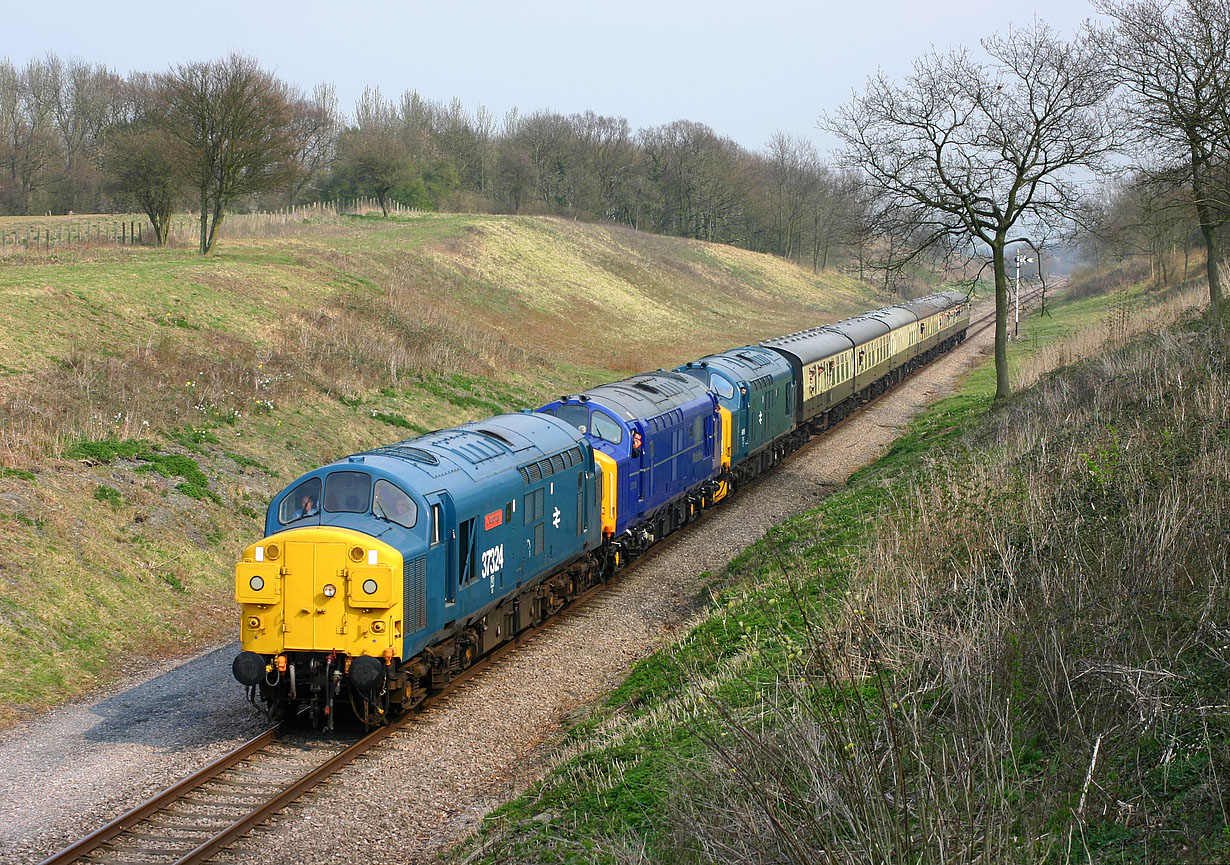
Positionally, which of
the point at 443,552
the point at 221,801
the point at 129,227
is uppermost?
the point at 129,227

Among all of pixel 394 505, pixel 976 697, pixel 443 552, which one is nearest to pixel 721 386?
pixel 443 552

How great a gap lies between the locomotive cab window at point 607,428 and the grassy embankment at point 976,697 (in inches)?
228

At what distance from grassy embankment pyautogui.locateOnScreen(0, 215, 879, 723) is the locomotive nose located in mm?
3522

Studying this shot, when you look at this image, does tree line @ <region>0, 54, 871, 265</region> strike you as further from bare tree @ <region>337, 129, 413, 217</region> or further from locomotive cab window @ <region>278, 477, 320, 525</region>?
locomotive cab window @ <region>278, 477, 320, 525</region>

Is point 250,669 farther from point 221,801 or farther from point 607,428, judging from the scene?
point 607,428

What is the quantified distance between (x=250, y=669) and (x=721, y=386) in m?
18.3

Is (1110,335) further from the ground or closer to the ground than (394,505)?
further from the ground

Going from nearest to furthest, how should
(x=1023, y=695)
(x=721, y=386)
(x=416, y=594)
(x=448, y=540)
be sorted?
(x=1023, y=695) → (x=416, y=594) → (x=448, y=540) → (x=721, y=386)

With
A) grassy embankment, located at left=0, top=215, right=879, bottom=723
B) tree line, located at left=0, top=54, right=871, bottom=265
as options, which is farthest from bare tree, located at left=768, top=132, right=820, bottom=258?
grassy embankment, located at left=0, top=215, right=879, bottom=723

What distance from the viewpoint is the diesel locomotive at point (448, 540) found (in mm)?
12727

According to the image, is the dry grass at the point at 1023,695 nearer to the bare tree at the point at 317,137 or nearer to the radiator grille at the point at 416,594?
the radiator grille at the point at 416,594

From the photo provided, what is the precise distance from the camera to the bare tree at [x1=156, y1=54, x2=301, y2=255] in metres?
41.7

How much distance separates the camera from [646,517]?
22.4 metres

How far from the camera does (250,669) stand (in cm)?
1270
